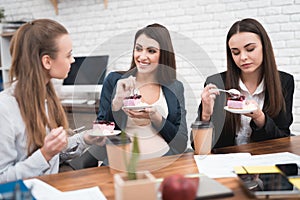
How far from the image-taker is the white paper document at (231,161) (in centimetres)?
118

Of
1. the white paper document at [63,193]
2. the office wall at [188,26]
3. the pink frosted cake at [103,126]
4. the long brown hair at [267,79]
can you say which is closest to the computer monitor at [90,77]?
the office wall at [188,26]

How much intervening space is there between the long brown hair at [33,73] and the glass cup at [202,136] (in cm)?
52

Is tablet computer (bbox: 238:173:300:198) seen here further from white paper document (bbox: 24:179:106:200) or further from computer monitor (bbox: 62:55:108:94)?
computer monitor (bbox: 62:55:108:94)

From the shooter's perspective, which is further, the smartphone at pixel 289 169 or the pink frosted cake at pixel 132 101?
the pink frosted cake at pixel 132 101

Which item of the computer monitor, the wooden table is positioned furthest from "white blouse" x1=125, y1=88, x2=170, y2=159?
the computer monitor

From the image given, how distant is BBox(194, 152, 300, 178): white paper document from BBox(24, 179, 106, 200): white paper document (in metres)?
0.36

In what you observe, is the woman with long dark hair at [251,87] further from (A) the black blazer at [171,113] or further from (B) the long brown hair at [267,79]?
(A) the black blazer at [171,113]

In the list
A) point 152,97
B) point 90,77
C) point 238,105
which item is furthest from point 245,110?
point 90,77

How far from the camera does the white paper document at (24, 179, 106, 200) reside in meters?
0.97

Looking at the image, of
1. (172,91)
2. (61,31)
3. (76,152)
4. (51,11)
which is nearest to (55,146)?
(76,152)

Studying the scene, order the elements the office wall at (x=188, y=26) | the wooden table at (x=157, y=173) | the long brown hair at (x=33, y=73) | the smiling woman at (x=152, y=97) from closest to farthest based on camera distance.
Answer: the wooden table at (x=157, y=173) → the long brown hair at (x=33, y=73) → the smiling woman at (x=152, y=97) → the office wall at (x=188, y=26)

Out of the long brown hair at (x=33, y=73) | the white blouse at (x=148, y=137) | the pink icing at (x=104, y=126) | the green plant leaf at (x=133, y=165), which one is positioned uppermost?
the long brown hair at (x=33, y=73)

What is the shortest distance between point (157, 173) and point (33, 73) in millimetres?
560

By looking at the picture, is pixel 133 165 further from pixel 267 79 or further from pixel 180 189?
pixel 267 79
